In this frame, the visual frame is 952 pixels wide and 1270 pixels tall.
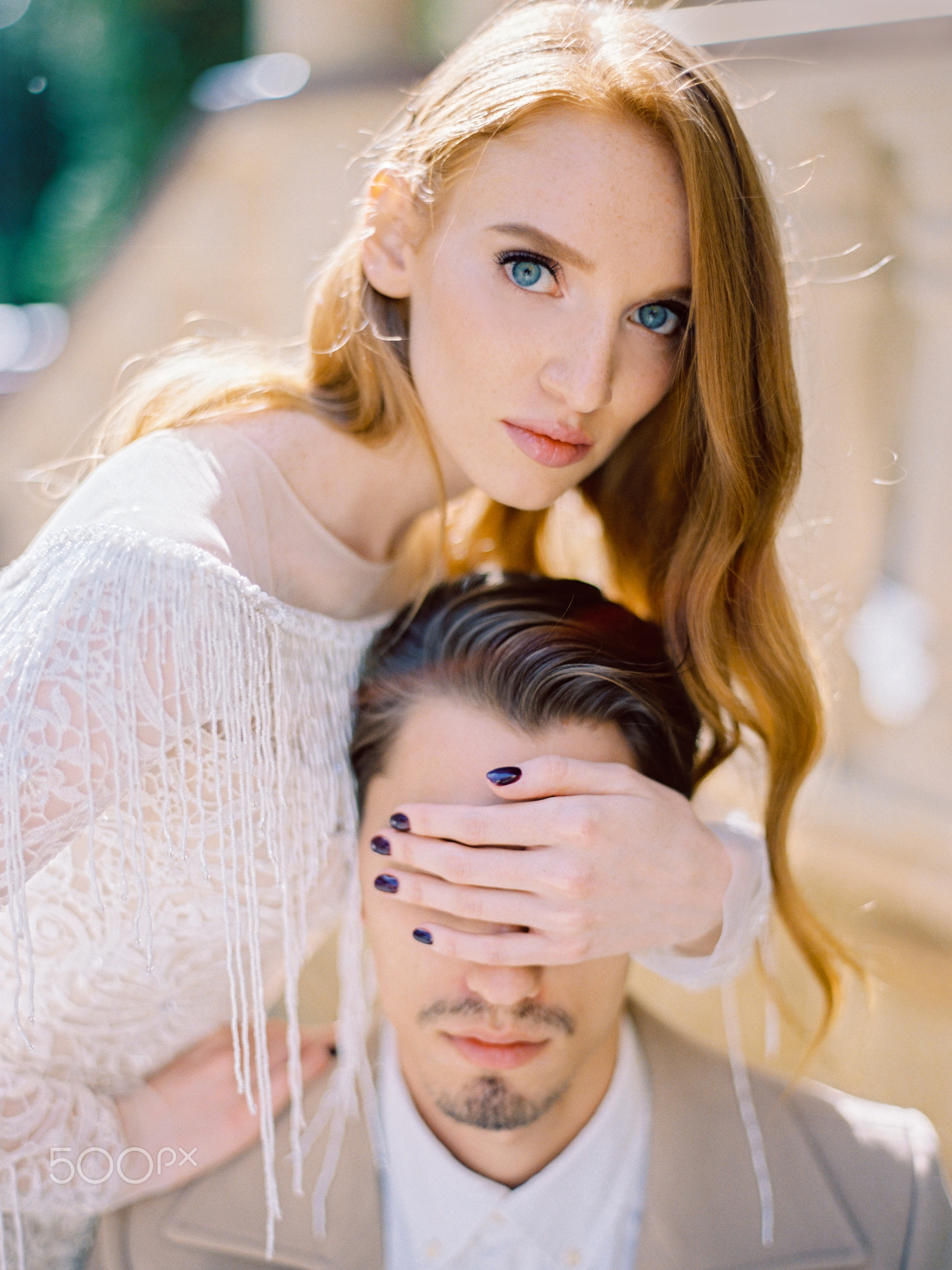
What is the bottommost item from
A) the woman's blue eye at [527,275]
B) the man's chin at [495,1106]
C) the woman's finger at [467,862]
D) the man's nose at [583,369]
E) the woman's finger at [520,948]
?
the man's chin at [495,1106]

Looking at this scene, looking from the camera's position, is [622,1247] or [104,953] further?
[622,1247]

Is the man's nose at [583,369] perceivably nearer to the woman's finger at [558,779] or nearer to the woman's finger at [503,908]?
the woman's finger at [558,779]

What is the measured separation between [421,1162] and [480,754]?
2.20 ft

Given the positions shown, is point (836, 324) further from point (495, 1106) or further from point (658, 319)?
point (495, 1106)

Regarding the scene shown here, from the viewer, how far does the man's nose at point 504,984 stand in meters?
1.42

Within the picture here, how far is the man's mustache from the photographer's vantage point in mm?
1451

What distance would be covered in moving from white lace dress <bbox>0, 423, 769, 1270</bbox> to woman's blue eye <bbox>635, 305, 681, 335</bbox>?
1.89ft

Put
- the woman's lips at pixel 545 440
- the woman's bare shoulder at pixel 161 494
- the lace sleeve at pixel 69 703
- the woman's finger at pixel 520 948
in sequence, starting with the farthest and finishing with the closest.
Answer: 1. the woman's lips at pixel 545 440
2. the woman's finger at pixel 520 948
3. the woman's bare shoulder at pixel 161 494
4. the lace sleeve at pixel 69 703

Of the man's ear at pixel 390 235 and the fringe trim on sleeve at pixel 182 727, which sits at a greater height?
the man's ear at pixel 390 235

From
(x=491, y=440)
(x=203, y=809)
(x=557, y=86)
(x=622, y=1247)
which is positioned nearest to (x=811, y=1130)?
(x=622, y=1247)

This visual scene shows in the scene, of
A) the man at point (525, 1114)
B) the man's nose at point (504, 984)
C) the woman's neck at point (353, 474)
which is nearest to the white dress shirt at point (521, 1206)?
the man at point (525, 1114)

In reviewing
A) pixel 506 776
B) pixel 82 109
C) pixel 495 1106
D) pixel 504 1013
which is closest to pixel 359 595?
pixel 506 776

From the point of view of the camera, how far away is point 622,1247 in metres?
1.54

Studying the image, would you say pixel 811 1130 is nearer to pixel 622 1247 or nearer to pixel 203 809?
pixel 622 1247
